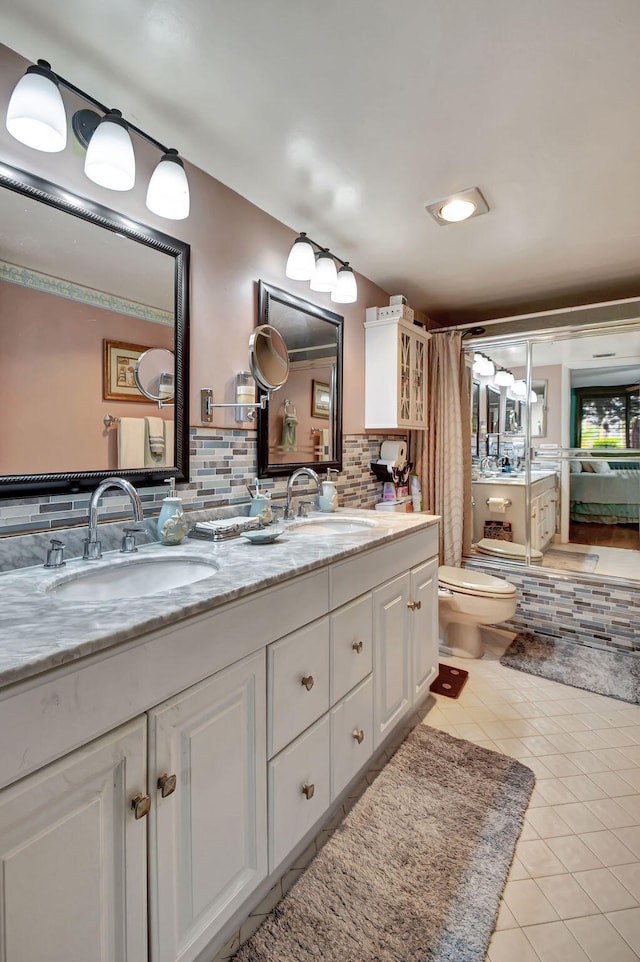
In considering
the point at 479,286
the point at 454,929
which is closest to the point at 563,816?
the point at 454,929

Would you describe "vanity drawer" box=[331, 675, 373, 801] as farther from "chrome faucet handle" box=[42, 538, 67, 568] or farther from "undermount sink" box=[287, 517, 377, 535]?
"chrome faucet handle" box=[42, 538, 67, 568]

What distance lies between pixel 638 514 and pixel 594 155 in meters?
2.09

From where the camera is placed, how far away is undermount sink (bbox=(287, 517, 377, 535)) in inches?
76.3

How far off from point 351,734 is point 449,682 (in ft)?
3.36

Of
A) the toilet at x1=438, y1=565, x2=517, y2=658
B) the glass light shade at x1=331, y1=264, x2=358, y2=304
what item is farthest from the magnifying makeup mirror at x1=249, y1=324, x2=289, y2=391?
the toilet at x1=438, y1=565, x2=517, y2=658

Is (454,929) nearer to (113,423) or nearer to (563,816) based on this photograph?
(563,816)

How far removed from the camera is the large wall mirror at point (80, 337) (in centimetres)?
116

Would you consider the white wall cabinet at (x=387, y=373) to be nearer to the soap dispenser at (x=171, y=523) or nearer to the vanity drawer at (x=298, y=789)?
the soap dispenser at (x=171, y=523)

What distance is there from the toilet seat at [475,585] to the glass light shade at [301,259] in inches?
71.6

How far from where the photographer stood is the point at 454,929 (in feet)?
3.65

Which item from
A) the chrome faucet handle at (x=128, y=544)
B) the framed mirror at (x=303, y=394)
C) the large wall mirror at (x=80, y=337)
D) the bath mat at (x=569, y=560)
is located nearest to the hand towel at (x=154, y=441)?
the large wall mirror at (x=80, y=337)

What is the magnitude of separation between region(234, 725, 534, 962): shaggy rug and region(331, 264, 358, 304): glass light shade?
2021 mm

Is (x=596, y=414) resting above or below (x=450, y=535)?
above

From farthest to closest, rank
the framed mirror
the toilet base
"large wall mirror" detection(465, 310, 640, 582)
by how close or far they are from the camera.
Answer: "large wall mirror" detection(465, 310, 640, 582)
the toilet base
the framed mirror
